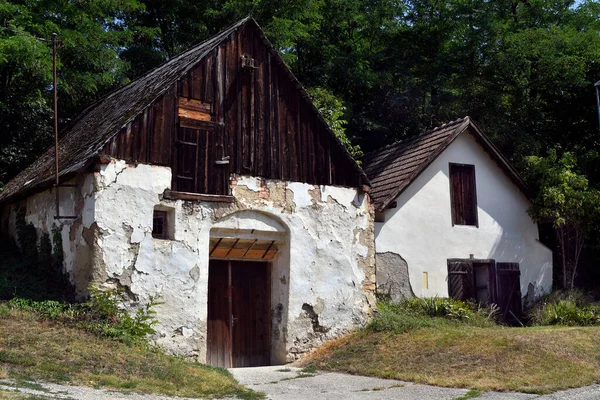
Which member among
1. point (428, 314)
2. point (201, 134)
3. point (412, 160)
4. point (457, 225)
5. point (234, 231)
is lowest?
point (428, 314)

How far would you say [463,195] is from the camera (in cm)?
2062

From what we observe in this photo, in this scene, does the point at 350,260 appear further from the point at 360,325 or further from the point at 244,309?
the point at 244,309

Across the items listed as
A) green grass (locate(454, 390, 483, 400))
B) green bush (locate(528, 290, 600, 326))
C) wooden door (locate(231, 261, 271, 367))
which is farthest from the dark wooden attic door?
green bush (locate(528, 290, 600, 326))

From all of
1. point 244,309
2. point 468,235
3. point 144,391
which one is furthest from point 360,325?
point 144,391

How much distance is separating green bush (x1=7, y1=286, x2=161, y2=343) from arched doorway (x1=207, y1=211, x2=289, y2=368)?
2140 millimetres

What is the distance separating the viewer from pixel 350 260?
53.4 feet

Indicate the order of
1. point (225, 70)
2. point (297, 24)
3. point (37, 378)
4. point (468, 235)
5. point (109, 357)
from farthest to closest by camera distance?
point (297, 24) < point (468, 235) < point (225, 70) < point (109, 357) < point (37, 378)

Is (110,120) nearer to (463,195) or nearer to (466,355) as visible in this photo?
(466,355)

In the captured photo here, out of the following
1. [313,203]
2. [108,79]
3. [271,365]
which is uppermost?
[108,79]

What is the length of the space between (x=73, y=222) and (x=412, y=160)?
10391 millimetres

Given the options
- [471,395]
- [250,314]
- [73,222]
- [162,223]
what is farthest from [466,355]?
[73,222]

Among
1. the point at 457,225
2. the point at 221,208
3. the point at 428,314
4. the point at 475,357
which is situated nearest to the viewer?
the point at 475,357

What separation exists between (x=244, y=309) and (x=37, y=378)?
648 centimetres

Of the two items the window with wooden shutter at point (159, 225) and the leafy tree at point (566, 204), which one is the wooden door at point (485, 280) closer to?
the leafy tree at point (566, 204)
